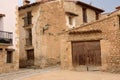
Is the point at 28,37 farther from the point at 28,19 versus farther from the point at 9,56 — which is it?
the point at 9,56

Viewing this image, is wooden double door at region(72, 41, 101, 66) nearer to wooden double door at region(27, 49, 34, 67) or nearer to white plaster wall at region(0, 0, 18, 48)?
white plaster wall at region(0, 0, 18, 48)

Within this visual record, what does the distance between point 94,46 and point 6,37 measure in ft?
27.9

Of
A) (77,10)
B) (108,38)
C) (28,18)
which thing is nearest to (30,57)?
(28,18)

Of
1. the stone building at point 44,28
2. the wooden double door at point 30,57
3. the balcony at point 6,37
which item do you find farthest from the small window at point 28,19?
the balcony at point 6,37

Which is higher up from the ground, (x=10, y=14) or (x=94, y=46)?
(x=10, y=14)

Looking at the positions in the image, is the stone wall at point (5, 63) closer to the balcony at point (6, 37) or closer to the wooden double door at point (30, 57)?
the balcony at point (6, 37)

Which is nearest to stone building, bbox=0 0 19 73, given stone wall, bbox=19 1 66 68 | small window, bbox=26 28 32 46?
stone wall, bbox=19 1 66 68

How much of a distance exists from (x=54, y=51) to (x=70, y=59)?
27.3ft

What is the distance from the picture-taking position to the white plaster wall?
1038 inches

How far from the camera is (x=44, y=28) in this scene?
30.6 meters

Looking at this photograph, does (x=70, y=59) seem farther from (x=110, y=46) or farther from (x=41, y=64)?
(x=41, y=64)

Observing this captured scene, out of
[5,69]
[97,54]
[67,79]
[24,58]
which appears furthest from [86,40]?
[24,58]

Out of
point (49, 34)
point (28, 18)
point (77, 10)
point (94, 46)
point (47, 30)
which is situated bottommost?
point (94, 46)

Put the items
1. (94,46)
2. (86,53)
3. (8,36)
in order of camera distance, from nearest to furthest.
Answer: (94,46) < (86,53) < (8,36)
